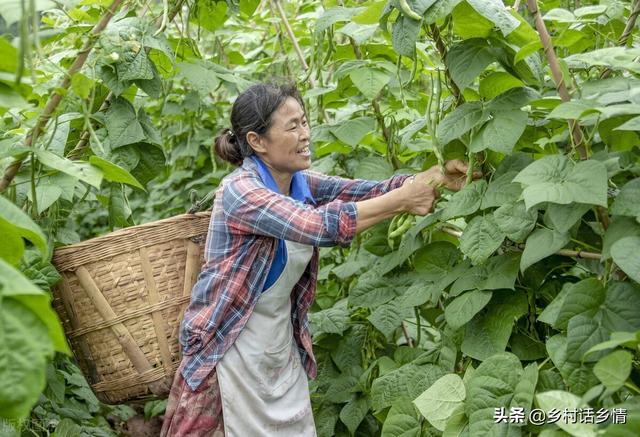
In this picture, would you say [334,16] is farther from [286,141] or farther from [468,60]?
[468,60]

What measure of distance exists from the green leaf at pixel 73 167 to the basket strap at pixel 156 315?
16.0 inches

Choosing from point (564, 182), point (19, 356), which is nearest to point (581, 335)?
point (564, 182)

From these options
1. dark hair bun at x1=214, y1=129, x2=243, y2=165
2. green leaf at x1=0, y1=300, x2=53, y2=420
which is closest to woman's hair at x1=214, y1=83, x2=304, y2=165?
dark hair bun at x1=214, y1=129, x2=243, y2=165

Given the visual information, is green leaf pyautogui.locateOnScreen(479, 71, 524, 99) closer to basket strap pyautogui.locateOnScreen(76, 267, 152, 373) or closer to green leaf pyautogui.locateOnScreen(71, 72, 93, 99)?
green leaf pyautogui.locateOnScreen(71, 72, 93, 99)

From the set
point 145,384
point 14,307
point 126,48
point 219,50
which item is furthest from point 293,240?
point 219,50

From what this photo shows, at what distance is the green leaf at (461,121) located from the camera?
2.03 meters

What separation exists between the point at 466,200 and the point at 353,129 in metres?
0.60

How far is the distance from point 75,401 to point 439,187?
Result: 4.84 ft

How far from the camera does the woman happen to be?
215 centimetres

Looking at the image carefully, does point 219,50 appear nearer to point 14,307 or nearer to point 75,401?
point 75,401

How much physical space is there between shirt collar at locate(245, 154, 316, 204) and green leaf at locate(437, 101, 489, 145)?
18.6 inches

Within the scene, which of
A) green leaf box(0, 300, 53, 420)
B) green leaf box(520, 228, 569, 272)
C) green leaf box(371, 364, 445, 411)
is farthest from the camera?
green leaf box(371, 364, 445, 411)

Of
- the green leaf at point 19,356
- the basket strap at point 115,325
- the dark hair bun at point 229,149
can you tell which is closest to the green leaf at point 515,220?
the dark hair bun at point 229,149

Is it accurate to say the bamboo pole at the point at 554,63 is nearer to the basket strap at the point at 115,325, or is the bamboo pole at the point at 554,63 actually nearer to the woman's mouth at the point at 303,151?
the woman's mouth at the point at 303,151
